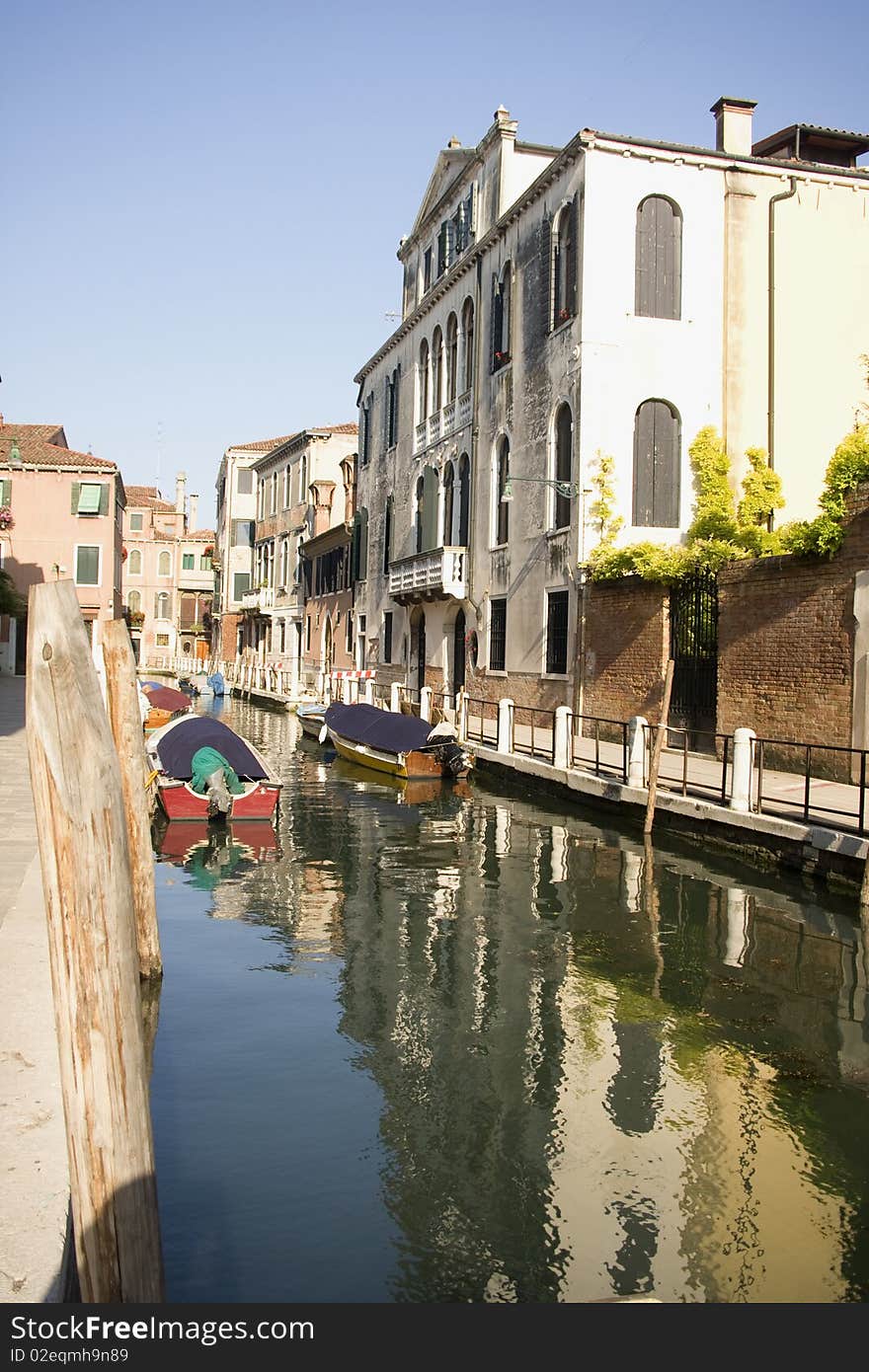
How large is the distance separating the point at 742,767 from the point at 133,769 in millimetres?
7312

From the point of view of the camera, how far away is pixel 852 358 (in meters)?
21.2

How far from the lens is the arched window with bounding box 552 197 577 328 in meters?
21.3

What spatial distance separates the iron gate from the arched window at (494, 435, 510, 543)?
722 cm

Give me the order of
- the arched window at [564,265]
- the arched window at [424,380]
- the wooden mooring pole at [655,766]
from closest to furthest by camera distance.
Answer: the wooden mooring pole at [655,766]
the arched window at [564,265]
the arched window at [424,380]

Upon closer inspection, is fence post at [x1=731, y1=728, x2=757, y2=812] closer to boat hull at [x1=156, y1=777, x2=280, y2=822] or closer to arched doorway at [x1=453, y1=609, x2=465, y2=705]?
boat hull at [x1=156, y1=777, x2=280, y2=822]

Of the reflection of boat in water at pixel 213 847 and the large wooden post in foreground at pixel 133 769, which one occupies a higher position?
the large wooden post in foreground at pixel 133 769

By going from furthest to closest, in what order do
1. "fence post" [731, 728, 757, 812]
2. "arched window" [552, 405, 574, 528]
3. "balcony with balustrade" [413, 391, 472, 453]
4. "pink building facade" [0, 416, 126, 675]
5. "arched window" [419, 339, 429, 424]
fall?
"pink building facade" [0, 416, 126, 675] → "arched window" [419, 339, 429, 424] → "balcony with balustrade" [413, 391, 472, 453] → "arched window" [552, 405, 574, 528] → "fence post" [731, 728, 757, 812]

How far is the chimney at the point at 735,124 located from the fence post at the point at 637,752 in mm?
12539

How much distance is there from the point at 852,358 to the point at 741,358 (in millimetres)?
2104

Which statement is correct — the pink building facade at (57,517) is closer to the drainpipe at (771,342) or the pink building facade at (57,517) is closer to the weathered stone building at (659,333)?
the weathered stone building at (659,333)

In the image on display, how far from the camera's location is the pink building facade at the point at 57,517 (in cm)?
4262

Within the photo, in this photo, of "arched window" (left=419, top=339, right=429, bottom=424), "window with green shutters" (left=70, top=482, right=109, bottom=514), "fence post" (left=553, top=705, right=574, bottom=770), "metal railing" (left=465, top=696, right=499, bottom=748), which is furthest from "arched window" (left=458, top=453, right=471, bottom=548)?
"window with green shutters" (left=70, top=482, right=109, bottom=514)

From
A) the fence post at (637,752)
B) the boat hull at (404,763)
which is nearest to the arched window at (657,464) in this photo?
the boat hull at (404,763)

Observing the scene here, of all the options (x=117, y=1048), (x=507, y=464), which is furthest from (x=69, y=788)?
(x=507, y=464)
